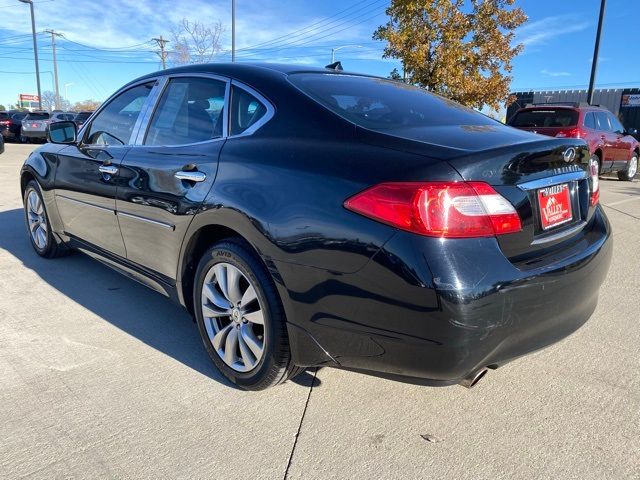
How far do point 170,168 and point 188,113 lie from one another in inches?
16.5

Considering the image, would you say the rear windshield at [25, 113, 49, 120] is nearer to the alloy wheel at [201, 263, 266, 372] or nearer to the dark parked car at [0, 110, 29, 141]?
the dark parked car at [0, 110, 29, 141]

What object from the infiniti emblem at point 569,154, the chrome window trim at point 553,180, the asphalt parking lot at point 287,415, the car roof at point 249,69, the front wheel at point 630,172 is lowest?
the asphalt parking lot at point 287,415

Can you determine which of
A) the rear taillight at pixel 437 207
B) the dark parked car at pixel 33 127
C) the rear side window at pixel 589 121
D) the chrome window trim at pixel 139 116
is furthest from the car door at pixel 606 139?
the dark parked car at pixel 33 127

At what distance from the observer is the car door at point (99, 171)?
3465 mm

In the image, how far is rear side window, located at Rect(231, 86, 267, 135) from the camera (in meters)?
2.63

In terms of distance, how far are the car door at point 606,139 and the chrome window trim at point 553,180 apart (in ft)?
31.9

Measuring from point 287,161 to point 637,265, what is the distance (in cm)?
413

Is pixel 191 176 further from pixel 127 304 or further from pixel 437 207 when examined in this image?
pixel 127 304

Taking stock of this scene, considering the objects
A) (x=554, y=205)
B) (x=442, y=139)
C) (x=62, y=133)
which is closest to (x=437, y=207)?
(x=442, y=139)

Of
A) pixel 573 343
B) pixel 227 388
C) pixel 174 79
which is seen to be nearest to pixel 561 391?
pixel 573 343

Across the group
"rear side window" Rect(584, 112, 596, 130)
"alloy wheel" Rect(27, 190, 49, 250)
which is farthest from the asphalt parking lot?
"rear side window" Rect(584, 112, 596, 130)

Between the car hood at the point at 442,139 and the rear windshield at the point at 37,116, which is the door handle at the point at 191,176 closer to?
the car hood at the point at 442,139

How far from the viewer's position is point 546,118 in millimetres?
10609

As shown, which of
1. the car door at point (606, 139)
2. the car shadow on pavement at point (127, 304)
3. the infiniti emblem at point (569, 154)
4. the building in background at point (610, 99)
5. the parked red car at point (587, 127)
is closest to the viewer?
the infiniti emblem at point (569, 154)
